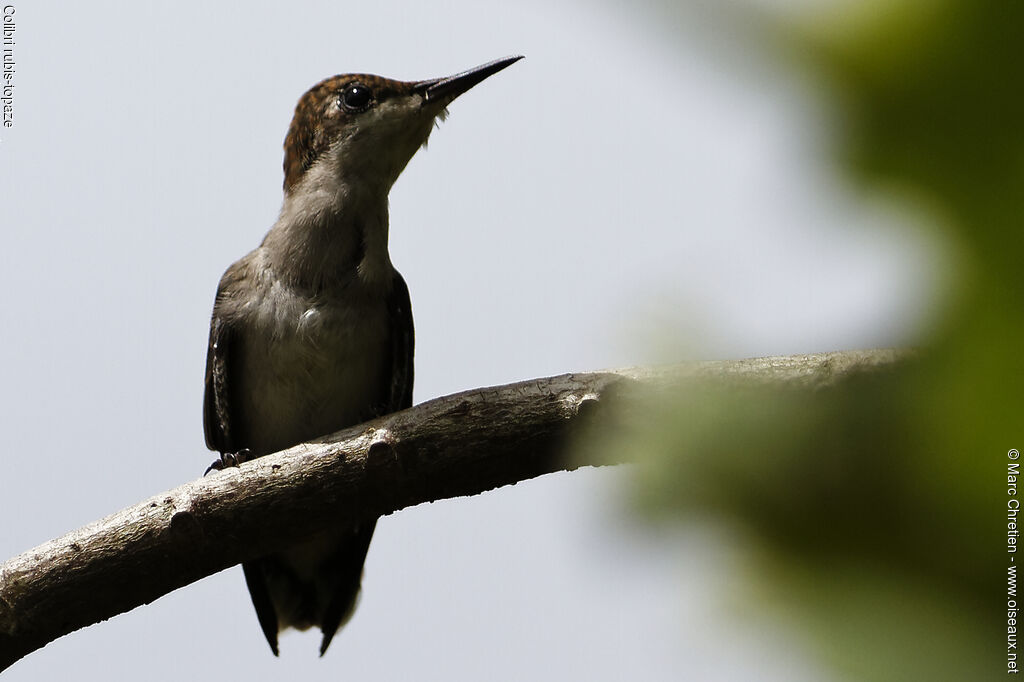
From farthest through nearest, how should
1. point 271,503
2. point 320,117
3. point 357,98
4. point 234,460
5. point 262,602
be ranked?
1. point 262,602
2. point 320,117
3. point 357,98
4. point 234,460
5. point 271,503

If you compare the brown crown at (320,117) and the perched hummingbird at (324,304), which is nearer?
the perched hummingbird at (324,304)

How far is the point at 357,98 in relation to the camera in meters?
5.03

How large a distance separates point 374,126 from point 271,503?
7.14ft

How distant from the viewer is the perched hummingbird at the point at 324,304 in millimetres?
4883

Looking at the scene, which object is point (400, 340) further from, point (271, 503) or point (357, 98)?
point (271, 503)

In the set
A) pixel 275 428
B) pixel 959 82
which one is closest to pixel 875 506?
pixel 959 82

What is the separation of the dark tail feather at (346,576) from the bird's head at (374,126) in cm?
177

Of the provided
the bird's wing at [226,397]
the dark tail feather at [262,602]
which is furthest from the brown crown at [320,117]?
the dark tail feather at [262,602]

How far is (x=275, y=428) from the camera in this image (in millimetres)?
5113

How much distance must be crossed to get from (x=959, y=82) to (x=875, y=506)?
23 cm

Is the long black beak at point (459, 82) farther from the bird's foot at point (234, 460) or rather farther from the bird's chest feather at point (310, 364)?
the bird's foot at point (234, 460)

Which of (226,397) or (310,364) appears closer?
(310,364)

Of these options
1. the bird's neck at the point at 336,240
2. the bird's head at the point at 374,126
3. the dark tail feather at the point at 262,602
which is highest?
the bird's head at the point at 374,126

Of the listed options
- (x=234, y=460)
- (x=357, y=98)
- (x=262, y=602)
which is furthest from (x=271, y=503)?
(x=357, y=98)
